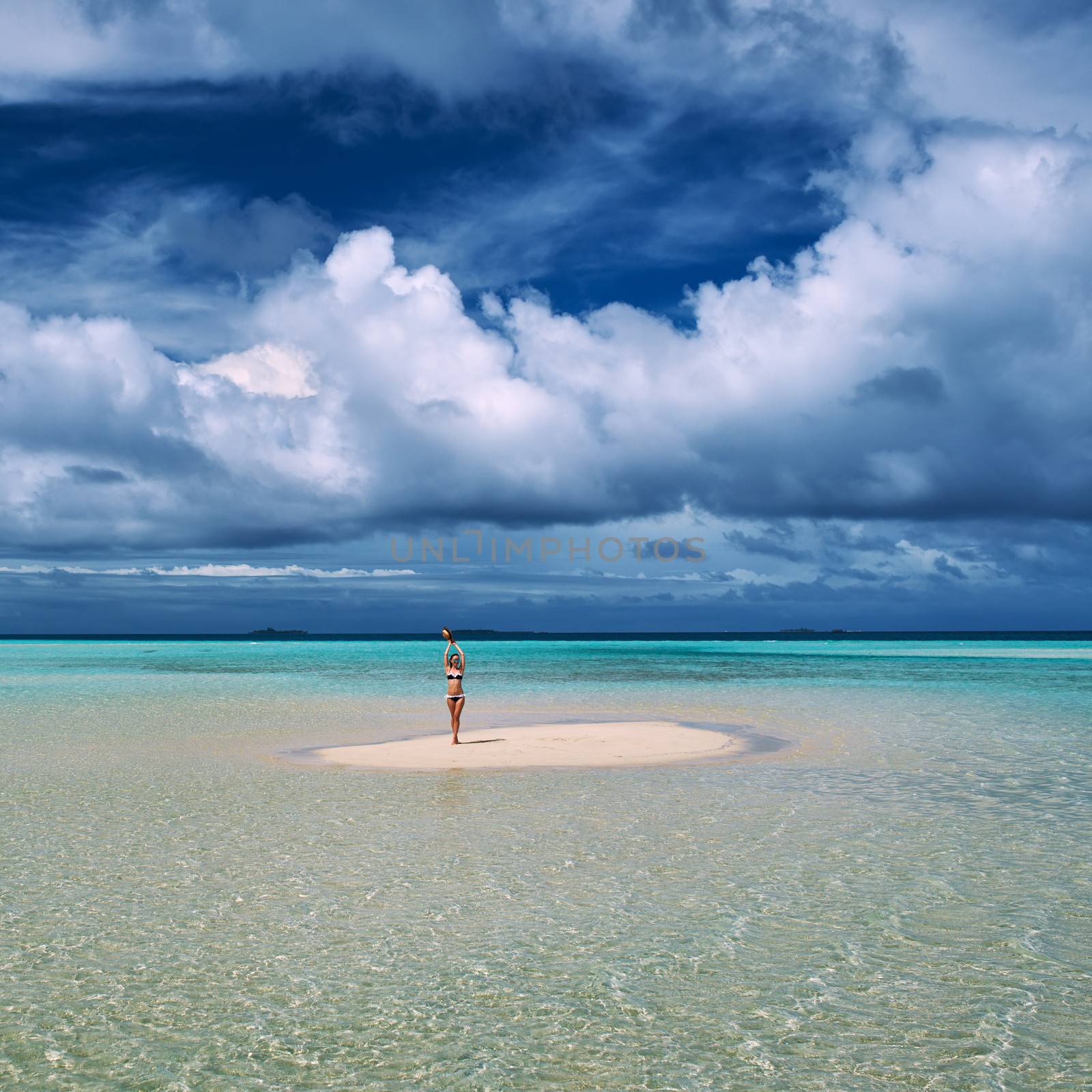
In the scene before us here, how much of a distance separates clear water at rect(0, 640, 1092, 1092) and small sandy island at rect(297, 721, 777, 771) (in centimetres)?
153

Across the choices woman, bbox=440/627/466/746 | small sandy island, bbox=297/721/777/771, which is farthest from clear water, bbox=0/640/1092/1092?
woman, bbox=440/627/466/746

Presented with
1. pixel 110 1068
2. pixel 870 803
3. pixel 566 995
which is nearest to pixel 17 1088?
pixel 110 1068

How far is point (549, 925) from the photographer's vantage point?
32.1 ft

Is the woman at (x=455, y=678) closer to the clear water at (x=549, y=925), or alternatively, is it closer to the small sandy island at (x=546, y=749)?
the small sandy island at (x=546, y=749)

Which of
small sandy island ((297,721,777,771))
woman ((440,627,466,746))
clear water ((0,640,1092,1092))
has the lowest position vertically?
small sandy island ((297,721,777,771))

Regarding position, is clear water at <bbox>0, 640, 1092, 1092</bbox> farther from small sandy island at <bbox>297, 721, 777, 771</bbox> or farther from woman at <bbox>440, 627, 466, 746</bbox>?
woman at <bbox>440, 627, 466, 746</bbox>

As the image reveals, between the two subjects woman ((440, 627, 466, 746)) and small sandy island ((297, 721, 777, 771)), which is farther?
woman ((440, 627, 466, 746))

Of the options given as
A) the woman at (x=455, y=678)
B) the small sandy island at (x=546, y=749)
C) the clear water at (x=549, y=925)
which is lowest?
the small sandy island at (x=546, y=749)

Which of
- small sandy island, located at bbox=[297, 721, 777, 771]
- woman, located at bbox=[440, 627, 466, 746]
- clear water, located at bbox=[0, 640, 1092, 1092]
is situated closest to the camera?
clear water, located at bbox=[0, 640, 1092, 1092]

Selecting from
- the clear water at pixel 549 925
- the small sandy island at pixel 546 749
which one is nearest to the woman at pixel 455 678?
the small sandy island at pixel 546 749

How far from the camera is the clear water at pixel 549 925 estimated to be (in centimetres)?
Result: 695

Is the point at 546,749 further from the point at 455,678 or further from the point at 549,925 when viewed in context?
the point at 549,925

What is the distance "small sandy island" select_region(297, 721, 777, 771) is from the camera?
69.3ft

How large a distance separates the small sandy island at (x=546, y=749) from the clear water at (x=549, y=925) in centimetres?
153
